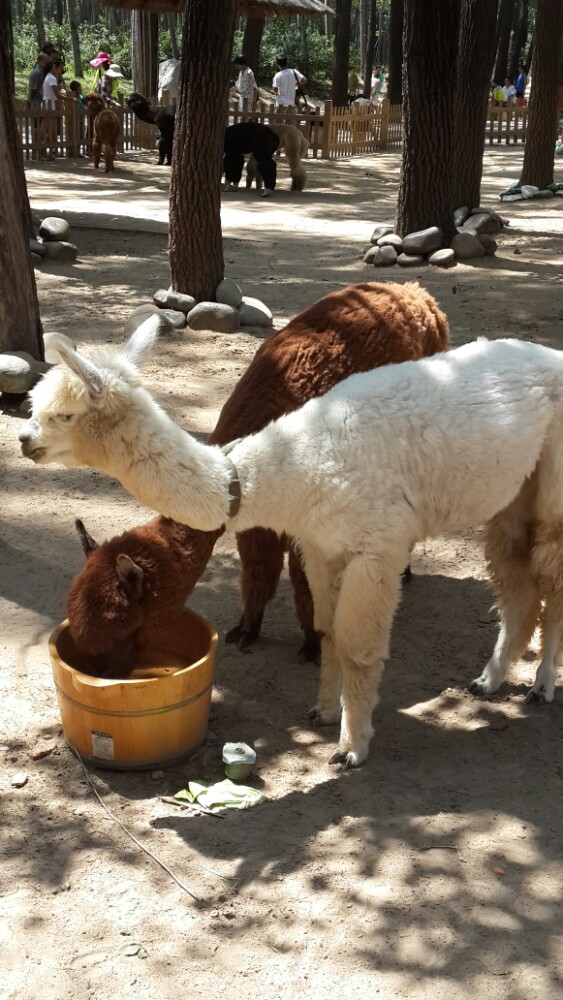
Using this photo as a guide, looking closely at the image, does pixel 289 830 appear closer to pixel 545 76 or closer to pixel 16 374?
pixel 16 374

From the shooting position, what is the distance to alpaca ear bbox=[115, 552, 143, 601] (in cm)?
371

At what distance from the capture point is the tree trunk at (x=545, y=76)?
1527 centimetres

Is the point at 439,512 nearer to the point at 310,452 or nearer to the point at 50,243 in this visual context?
the point at 310,452

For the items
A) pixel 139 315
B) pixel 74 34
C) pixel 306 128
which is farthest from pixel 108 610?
pixel 74 34

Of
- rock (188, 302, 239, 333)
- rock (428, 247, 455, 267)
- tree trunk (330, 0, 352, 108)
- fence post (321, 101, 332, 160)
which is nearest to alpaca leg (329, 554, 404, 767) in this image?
rock (188, 302, 239, 333)

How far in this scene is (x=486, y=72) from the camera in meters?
13.8

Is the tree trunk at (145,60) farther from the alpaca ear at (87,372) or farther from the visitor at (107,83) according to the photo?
the alpaca ear at (87,372)

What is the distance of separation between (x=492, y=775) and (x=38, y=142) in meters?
20.3

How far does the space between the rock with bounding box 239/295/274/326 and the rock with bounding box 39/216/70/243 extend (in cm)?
337

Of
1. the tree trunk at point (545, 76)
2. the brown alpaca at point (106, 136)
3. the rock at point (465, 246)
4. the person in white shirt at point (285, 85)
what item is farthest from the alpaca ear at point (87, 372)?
the person in white shirt at point (285, 85)

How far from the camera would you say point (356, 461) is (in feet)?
12.3

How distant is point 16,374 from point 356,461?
426 centimetres

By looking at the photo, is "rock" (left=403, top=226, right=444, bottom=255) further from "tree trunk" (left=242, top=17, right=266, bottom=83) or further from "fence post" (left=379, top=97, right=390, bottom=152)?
"tree trunk" (left=242, top=17, right=266, bottom=83)

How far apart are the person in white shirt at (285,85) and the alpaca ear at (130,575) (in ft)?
74.6
